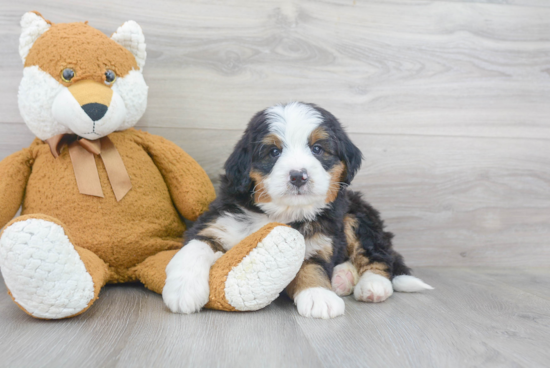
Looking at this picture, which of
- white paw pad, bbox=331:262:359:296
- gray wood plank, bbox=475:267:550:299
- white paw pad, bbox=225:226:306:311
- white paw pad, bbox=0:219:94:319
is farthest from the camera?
gray wood plank, bbox=475:267:550:299

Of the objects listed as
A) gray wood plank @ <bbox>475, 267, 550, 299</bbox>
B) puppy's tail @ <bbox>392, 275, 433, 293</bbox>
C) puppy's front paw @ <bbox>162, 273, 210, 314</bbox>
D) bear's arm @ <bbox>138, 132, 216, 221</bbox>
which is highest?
bear's arm @ <bbox>138, 132, 216, 221</bbox>

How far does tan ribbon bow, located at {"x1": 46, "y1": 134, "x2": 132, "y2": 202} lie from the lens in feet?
5.70

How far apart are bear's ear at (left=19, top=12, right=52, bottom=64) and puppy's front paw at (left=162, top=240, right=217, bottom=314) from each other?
3.54ft

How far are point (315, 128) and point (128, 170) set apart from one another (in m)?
0.81

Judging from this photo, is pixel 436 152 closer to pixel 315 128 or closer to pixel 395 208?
pixel 395 208

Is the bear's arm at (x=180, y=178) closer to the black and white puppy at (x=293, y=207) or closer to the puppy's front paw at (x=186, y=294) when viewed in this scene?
the black and white puppy at (x=293, y=207)

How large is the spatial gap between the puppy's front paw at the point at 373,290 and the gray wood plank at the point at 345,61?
0.90 meters

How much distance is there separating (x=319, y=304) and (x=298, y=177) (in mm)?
438

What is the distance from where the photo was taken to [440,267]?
8.13 feet

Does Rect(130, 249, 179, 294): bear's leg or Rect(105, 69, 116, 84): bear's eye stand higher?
Rect(105, 69, 116, 84): bear's eye

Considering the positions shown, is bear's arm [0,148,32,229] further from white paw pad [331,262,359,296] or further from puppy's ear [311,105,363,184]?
white paw pad [331,262,359,296]

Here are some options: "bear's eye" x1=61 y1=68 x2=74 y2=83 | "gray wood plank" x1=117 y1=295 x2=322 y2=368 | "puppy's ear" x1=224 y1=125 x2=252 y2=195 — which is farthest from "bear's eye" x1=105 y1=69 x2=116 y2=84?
"gray wood plank" x1=117 y1=295 x2=322 y2=368

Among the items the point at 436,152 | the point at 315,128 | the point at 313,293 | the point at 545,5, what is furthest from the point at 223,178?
the point at 545,5

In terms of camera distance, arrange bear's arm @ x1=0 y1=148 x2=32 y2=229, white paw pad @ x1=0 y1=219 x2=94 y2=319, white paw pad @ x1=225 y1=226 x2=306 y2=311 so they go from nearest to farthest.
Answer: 1. white paw pad @ x1=0 y1=219 x2=94 y2=319
2. white paw pad @ x1=225 y1=226 x2=306 y2=311
3. bear's arm @ x1=0 y1=148 x2=32 y2=229
